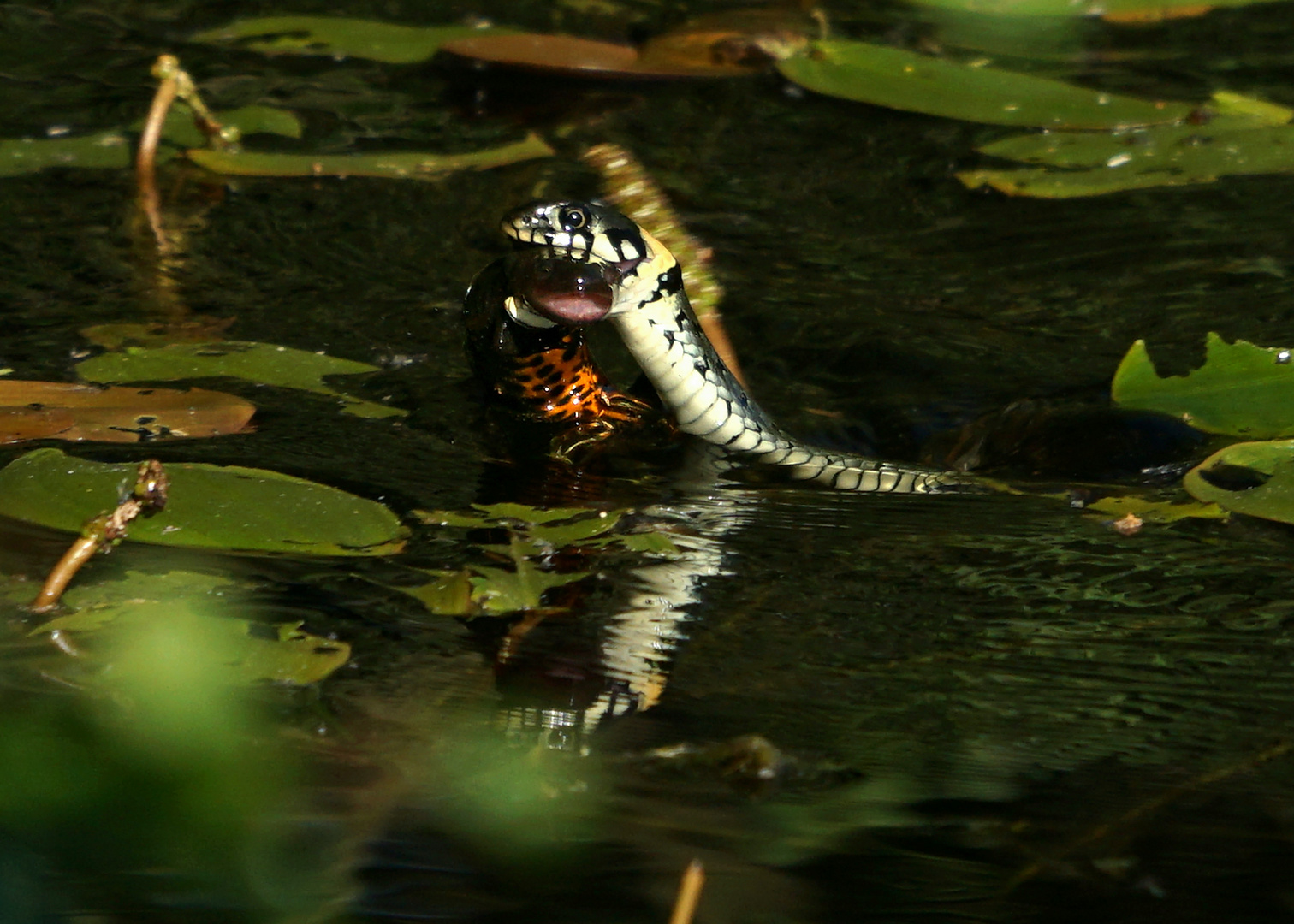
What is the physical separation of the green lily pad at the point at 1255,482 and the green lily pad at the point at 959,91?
6.59ft

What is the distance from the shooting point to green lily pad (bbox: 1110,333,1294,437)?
2.73 m

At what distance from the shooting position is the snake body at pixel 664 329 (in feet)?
8.84

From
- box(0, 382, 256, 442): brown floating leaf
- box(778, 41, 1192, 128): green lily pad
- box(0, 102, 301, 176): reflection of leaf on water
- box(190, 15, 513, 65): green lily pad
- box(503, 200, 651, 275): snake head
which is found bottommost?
box(0, 382, 256, 442): brown floating leaf

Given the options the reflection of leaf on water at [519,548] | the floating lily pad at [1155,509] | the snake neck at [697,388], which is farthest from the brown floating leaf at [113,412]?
the floating lily pad at [1155,509]

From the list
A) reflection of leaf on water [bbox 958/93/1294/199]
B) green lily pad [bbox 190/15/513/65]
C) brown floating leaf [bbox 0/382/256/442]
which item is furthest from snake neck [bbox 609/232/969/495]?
green lily pad [bbox 190/15/513/65]

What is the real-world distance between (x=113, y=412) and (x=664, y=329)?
1.02 metres

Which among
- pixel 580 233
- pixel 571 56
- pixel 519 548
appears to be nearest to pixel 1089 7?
pixel 571 56

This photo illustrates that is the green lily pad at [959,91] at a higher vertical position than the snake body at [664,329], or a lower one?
higher

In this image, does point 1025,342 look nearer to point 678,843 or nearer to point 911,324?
point 911,324

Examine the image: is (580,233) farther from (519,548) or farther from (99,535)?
(99,535)

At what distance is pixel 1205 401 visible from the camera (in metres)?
2.81

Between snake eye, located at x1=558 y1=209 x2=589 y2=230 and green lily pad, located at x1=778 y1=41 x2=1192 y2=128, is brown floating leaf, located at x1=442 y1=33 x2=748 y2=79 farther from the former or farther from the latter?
snake eye, located at x1=558 y1=209 x2=589 y2=230

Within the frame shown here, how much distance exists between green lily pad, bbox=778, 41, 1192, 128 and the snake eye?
1.90 m

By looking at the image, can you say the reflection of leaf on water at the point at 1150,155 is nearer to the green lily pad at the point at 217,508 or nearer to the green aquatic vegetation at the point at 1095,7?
the green aquatic vegetation at the point at 1095,7
